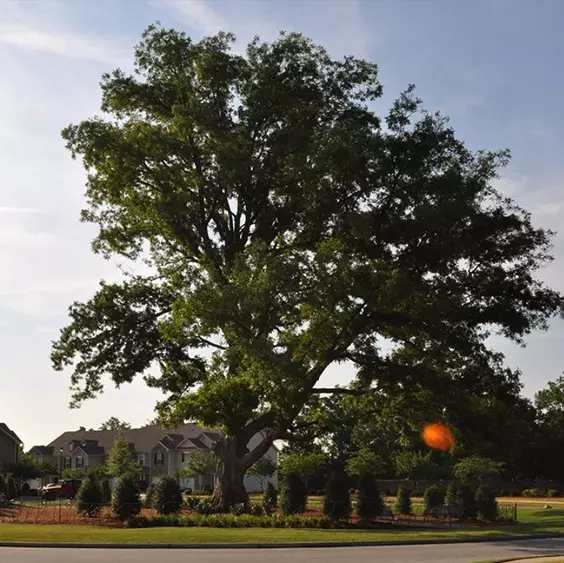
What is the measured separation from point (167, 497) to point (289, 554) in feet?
54.2

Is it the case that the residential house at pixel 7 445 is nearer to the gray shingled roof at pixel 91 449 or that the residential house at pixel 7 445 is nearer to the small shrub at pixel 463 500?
the gray shingled roof at pixel 91 449

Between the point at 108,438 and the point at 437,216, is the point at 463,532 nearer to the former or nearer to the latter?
the point at 437,216

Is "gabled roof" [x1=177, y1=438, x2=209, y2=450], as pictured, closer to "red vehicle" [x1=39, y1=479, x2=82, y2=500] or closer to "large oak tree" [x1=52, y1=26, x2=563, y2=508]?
"red vehicle" [x1=39, y1=479, x2=82, y2=500]

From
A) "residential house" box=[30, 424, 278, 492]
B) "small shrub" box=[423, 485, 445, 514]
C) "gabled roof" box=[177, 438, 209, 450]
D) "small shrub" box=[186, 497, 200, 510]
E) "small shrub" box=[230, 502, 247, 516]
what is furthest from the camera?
"residential house" box=[30, 424, 278, 492]

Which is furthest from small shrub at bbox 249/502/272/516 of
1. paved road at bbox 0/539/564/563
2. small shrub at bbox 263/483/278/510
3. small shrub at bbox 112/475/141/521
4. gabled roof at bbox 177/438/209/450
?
gabled roof at bbox 177/438/209/450

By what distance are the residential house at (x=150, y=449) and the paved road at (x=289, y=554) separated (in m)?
70.6

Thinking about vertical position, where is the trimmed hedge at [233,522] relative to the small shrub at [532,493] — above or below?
above

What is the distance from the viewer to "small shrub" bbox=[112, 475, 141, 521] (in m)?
35.9

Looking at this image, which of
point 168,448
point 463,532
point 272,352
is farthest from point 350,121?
point 168,448

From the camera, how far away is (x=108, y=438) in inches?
4309

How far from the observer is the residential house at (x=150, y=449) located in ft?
329

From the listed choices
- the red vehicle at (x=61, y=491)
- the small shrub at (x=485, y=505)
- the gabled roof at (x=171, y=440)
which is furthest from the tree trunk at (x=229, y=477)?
the gabled roof at (x=171, y=440)

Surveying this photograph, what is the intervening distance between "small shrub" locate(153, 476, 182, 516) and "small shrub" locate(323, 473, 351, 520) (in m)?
6.85

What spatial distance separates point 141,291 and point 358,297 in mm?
12978
